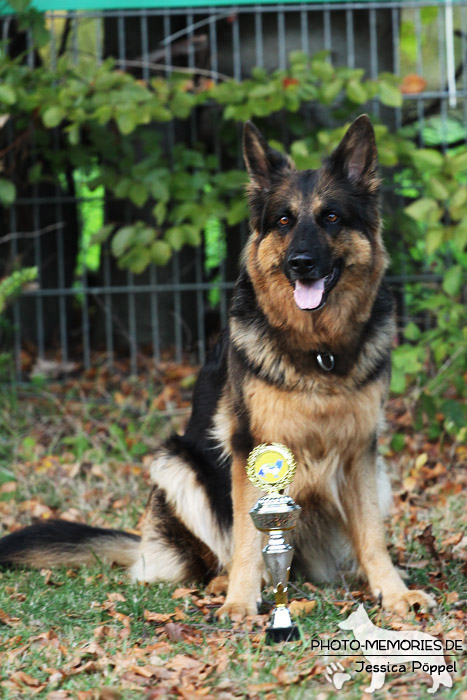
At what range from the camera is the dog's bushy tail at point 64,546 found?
3.85m

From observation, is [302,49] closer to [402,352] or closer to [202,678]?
[402,352]

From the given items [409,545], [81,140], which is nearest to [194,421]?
[409,545]

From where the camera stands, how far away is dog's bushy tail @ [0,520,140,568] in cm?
385

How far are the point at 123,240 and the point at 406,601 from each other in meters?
3.76

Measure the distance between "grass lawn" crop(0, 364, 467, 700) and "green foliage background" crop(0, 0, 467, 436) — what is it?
24.6 inches

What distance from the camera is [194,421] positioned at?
155 inches

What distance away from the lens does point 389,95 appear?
581 centimetres

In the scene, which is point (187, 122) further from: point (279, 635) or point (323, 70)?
point (279, 635)

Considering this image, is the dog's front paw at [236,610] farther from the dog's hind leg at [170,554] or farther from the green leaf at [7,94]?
the green leaf at [7,94]

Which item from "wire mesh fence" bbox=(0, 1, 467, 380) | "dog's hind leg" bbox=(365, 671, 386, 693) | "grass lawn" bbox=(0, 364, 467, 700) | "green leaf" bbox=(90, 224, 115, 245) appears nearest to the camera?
"dog's hind leg" bbox=(365, 671, 386, 693)

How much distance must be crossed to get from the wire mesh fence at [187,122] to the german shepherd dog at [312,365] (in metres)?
3.33

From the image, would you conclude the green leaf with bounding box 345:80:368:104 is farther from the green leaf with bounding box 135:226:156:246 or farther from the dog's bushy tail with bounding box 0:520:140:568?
the dog's bushy tail with bounding box 0:520:140:568

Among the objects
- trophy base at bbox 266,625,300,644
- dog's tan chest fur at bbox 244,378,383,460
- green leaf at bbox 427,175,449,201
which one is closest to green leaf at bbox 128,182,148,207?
green leaf at bbox 427,175,449,201

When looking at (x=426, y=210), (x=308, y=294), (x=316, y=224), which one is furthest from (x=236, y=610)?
(x=426, y=210)
